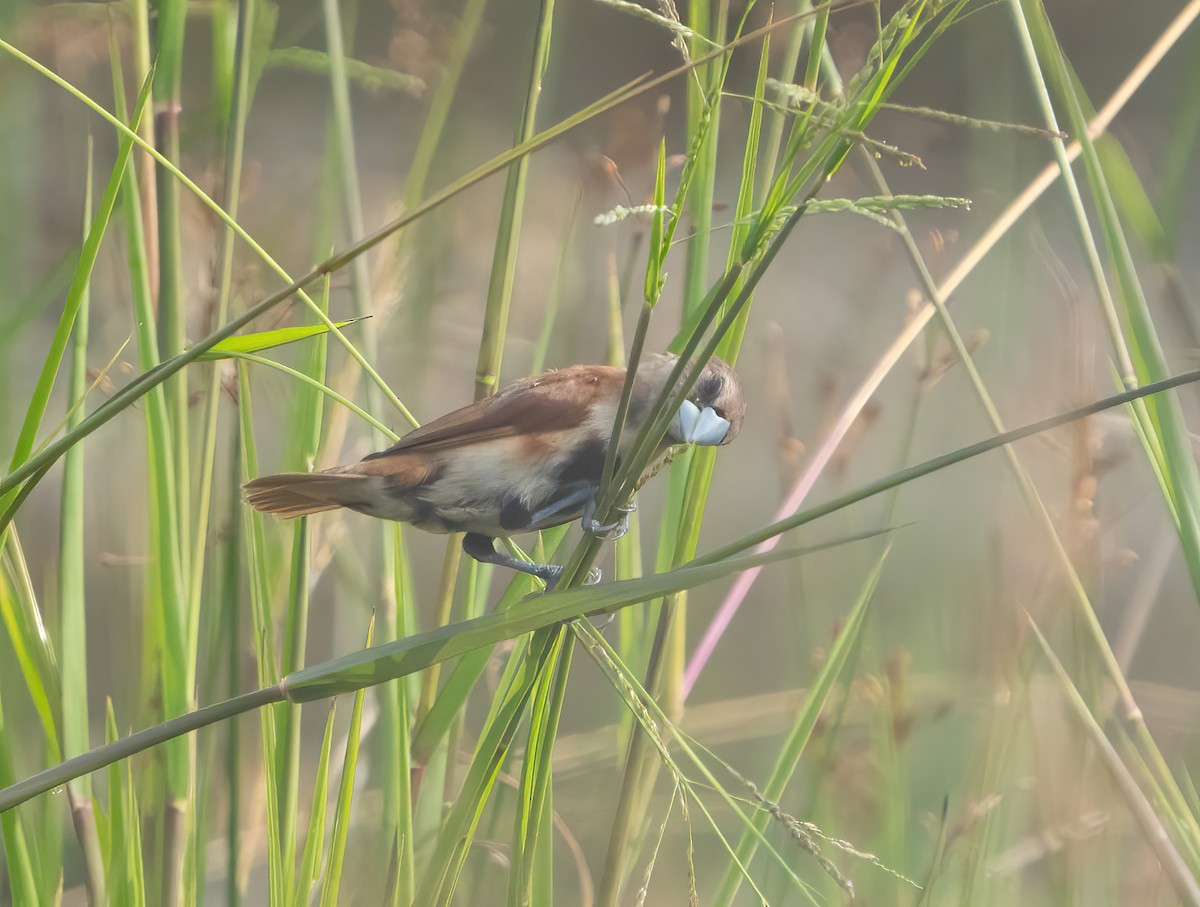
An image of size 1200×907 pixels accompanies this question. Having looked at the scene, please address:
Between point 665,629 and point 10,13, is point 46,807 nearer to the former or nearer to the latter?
point 665,629

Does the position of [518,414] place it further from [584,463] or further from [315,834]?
[315,834]

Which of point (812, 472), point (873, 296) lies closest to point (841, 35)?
point (873, 296)

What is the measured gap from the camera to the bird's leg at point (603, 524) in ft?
1.66

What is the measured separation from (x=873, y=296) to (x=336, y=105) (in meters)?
0.72

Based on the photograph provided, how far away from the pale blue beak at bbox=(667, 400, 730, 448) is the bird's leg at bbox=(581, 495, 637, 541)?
0.16 ft

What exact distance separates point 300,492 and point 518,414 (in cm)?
13

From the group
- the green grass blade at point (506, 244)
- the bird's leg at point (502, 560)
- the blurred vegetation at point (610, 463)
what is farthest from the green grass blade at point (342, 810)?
the green grass blade at point (506, 244)

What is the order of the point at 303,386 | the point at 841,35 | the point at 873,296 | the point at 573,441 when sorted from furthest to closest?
1. the point at 873,296
2. the point at 841,35
3. the point at 303,386
4. the point at 573,441

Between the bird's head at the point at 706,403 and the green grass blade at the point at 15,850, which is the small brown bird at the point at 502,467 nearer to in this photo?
the bird's head at the point at 706,403

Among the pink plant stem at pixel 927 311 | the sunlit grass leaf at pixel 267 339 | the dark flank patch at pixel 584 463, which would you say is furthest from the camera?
the pink plant stem at pixel 927 311

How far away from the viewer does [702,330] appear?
15.6 inches

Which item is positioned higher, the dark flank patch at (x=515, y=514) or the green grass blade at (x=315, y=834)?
the dark flank patch at (x=515, y=514)

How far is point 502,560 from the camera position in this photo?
601 mm

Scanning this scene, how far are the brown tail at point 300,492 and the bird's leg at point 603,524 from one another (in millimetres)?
122
